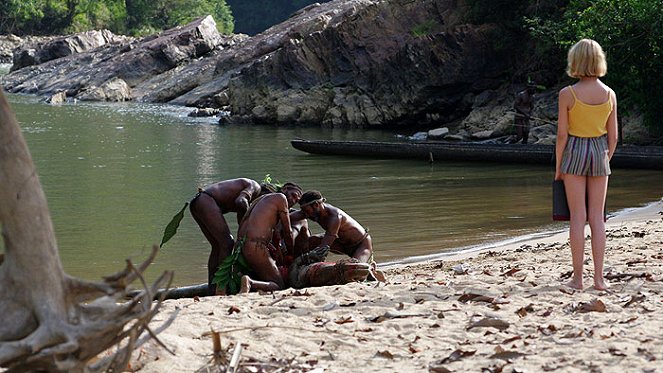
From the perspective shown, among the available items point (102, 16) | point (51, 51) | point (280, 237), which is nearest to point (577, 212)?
point (280, 237)

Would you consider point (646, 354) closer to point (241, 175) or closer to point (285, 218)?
point (285, 218)

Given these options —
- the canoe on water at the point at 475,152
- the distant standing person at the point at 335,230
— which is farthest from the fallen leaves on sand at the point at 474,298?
the canoe on water at the point at 475,152

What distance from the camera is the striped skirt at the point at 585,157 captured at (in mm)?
6969

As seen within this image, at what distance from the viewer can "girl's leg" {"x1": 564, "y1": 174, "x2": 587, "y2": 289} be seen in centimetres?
704

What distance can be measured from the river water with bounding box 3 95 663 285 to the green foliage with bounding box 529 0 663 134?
2.82 m

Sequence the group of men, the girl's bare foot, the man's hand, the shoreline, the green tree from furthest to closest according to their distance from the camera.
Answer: the green tree → the shoreline → the man's hand → the group of men → the girl's bare foot

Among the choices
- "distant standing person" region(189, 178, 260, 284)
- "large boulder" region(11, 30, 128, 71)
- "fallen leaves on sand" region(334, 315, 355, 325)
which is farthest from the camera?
"large boulder" region(11, 30, 128, 71)

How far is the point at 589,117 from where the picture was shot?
6.97m

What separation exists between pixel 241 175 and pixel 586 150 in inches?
585

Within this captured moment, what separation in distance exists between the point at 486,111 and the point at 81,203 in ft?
50.9

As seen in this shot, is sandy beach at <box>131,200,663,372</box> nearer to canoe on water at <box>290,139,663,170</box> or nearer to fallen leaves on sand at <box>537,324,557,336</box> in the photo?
fallen leaves on sand at <box>537,324,557,336</box>

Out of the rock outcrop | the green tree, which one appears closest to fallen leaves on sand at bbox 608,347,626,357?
the rock outcrop

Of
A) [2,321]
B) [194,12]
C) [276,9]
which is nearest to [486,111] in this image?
[2,321]

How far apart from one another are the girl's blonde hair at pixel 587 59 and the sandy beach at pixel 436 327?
1452mm
